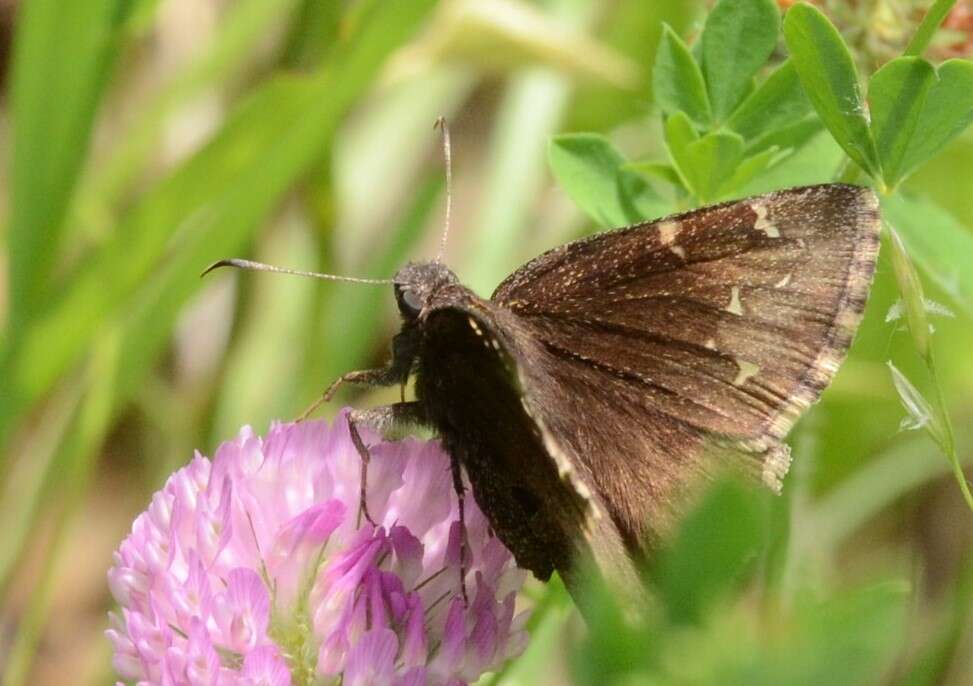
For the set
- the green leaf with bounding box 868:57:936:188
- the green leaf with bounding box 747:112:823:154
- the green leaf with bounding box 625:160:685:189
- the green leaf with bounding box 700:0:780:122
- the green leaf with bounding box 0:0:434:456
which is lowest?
the green leaf with bounding box 868:57:936:188

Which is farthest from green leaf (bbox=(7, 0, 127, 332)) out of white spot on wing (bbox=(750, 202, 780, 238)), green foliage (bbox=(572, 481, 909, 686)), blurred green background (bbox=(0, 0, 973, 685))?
green foliage (bbox=(572, 481, 909, 686))

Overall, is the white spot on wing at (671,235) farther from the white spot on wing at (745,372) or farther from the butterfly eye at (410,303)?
the butterfly eye at (410,303)

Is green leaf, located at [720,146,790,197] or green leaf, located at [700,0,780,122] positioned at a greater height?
green leaf, located at [700,0,780,122]

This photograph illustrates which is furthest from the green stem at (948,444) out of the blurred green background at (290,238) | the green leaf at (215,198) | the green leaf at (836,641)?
the green leaf at (215,198)

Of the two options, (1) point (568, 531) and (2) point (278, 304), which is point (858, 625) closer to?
(1) point (568, 531)

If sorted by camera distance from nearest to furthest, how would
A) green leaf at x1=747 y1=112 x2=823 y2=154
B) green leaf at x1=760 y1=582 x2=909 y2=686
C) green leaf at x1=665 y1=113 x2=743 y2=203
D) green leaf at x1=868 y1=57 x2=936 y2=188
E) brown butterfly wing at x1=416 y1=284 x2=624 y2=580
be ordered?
green leaf at x1=760 y1=582 x2=909 y2=686 < brown butterfly wing at x1=416 y1=284 x2=624 y2=580 < green leaf at x1=868 y1=57 x2=936 y2=188 < green leaf at x1=665 y1=113 x2=743 y2=203 < green leaf at x1=747 y1=112 x2=823 y2=154

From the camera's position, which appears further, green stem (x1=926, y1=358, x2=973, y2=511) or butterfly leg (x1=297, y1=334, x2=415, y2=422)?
butterfly leg (x1=297, y1=334, x2=415, y2=422)

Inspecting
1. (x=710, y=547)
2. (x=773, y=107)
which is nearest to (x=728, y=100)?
(x=773, y=107)

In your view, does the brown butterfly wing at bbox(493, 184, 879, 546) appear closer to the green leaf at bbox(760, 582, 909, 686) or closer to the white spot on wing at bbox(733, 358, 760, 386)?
the white spot on wing at bbox(733, 358, 760, 386)

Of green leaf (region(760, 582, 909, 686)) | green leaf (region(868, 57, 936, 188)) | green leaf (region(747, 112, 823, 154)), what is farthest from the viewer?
green leaf (region(747, 112, 823, 154))
